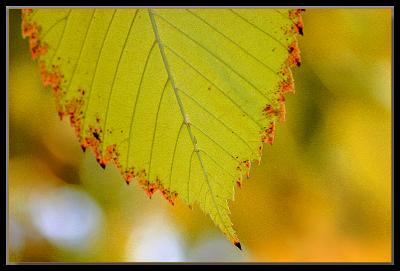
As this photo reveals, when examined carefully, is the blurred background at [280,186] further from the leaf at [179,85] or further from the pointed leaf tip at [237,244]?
the leaf at [179,85]

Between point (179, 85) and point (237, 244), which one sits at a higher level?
point (179, 85)

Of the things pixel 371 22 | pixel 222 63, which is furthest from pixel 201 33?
pixel 371 22

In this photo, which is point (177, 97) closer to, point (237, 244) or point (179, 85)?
point (179, 85)

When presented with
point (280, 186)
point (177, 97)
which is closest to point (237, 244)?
point (280, 186)

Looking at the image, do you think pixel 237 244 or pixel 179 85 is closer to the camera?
pixel 179 85

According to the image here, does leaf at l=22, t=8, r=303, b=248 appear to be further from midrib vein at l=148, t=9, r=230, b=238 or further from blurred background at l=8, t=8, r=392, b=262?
blurred background at l=8, t=8, r=392, b=262
